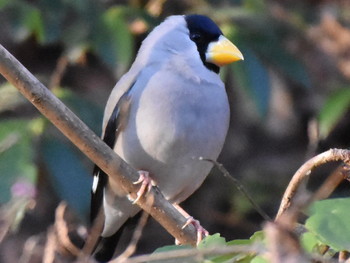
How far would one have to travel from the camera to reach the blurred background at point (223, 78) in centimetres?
279

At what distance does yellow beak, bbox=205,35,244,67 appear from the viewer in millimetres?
2740

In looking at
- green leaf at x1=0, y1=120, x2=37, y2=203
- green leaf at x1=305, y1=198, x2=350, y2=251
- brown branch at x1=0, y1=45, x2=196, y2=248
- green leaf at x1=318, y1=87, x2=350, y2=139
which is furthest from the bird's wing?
green leaf at x1=305, y1=198, x2=350, y2=251

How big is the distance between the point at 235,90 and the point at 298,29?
2.33 ft

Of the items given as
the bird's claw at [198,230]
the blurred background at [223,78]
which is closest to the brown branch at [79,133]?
the bird's claw at [198,230]

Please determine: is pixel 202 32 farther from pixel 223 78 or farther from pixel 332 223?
pixel 332 223

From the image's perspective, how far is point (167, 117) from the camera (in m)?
2.58

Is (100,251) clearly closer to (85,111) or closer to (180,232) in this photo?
(85,111)

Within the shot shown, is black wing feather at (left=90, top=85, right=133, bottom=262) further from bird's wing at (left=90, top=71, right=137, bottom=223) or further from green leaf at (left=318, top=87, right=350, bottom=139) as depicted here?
green leaf at (left=318, top=87, right=350, bottom=139)

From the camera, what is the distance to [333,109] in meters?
3.41

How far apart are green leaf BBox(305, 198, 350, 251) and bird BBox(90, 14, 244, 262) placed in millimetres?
1226

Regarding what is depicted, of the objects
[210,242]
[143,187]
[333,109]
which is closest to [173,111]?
[143,187]

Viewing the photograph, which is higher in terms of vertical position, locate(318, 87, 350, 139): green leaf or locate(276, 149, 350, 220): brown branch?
locate(276, 149, 350, 220): brown branch

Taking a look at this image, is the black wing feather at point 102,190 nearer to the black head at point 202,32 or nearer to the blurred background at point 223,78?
the blurred background at point 223,78

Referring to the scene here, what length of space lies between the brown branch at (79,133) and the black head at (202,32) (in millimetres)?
820
